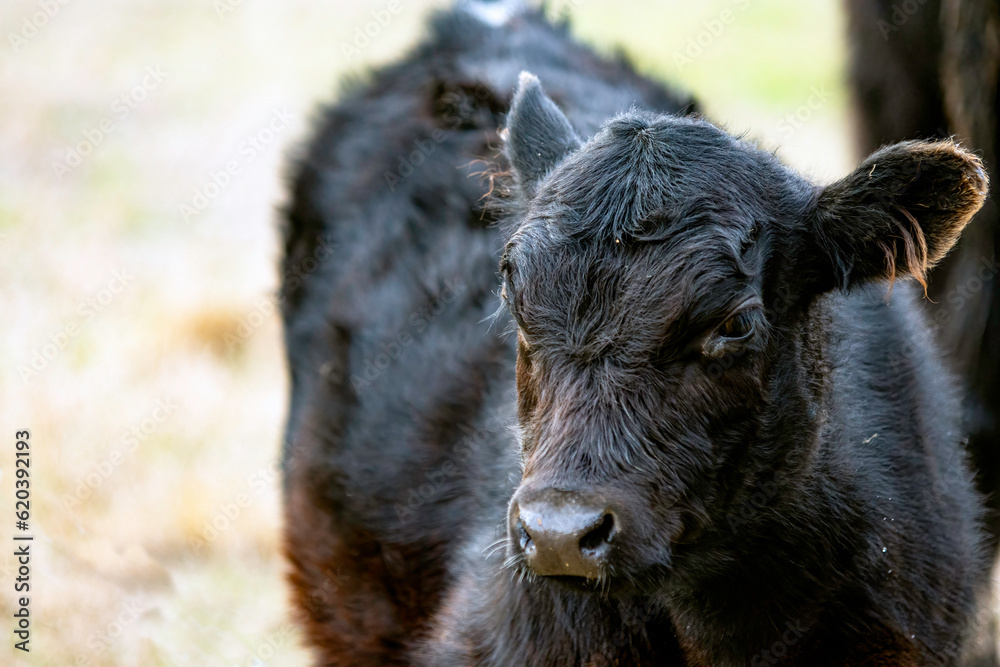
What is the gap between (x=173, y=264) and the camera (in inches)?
390

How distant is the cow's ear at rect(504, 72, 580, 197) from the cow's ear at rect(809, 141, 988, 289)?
1.01 meters

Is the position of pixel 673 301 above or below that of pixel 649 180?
below

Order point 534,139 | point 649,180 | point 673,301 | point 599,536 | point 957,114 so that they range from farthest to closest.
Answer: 1. point 957,114
2. point 534,139
3. point 649,180
4. point 673,301
5. point 599,536

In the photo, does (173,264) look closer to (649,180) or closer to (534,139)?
(534,139)

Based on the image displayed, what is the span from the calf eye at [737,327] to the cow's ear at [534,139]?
1.07m

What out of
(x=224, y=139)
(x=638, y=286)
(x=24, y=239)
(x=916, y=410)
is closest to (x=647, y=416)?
(x=638, y=286)

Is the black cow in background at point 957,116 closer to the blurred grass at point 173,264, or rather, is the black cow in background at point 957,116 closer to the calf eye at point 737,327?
the blurred grass at point 173,264

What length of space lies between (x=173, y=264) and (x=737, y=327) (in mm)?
7907

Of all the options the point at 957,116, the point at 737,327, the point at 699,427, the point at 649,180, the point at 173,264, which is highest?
the point at 957,116

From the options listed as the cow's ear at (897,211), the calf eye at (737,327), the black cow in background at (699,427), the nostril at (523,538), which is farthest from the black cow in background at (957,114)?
the nostril at (523,538)

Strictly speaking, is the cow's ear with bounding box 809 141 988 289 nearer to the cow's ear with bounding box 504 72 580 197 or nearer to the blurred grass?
the blurred grass

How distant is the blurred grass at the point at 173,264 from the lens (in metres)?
5.83

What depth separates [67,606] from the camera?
5348mm

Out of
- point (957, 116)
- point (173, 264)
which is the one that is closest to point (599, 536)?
point (957, 116)
